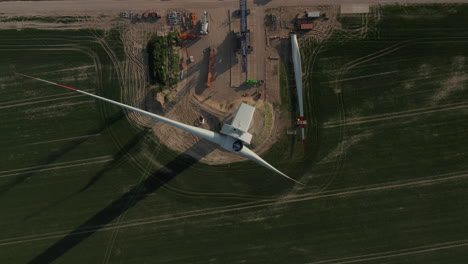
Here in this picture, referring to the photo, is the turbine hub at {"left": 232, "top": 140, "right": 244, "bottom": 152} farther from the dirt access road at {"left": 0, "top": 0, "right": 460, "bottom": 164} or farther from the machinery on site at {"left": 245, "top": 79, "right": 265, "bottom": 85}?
the machinery on site at {"left": 245, "top": 79, "right": 265, "bottom": 85}

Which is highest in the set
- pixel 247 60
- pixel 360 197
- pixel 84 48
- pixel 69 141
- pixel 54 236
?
pixel 84 48

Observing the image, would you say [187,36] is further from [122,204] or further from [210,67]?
[122,204]

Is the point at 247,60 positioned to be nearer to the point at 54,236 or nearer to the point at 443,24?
the point at 443,24

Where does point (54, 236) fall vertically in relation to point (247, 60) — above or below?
below

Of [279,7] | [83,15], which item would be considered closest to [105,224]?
[83,15]

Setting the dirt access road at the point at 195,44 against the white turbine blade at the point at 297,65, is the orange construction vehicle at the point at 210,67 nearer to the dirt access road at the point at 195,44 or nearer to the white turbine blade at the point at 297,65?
the dirt access road at the point at 195,44

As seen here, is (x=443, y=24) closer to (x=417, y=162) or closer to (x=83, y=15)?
(x=417, y=162)

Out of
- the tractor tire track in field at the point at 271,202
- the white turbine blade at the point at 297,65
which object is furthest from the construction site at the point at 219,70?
the tractor tire track in field at the point at 271,202

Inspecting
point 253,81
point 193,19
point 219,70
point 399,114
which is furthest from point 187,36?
point 399,114
